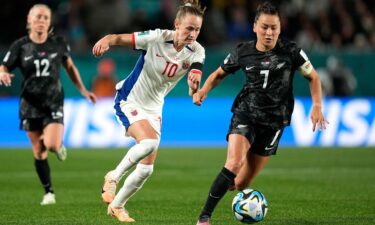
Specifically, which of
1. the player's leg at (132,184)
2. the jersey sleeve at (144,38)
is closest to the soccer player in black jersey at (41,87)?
the player's leg at (132,184)

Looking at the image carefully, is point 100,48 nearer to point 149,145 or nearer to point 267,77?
point 149,145

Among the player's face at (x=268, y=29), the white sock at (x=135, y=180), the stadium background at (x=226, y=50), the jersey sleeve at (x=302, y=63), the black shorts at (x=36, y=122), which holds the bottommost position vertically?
the stadium background at (x=226, y=50)

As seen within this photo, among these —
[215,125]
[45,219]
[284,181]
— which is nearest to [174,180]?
[284,181]

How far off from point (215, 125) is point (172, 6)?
4741 millimetres

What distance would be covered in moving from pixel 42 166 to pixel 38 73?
4.24 ft

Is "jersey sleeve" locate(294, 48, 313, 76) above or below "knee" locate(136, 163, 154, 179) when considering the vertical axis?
above

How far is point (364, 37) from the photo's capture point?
22812 millimetres

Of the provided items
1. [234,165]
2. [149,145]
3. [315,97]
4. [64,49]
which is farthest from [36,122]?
[315,97]

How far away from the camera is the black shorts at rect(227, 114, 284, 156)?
8719mm

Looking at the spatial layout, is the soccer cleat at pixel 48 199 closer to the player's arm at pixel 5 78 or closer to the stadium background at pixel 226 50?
the player's arm at pixel 5 78

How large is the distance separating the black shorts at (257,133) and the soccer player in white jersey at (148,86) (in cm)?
73

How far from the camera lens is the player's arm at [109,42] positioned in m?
8.11

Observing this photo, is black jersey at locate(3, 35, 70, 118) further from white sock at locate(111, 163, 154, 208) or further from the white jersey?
white sock at locate(111, 163, 154, 208)

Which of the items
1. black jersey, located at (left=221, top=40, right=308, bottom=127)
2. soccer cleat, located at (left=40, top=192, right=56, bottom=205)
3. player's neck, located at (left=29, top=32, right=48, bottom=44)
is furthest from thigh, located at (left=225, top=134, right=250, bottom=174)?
player's neck, located at (left=29, top=32, right=48, bottom=44)
